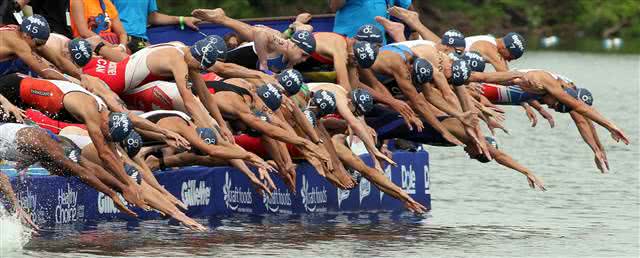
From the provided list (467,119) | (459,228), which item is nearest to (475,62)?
(467,119)

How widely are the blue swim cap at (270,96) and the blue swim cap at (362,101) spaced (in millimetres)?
1065

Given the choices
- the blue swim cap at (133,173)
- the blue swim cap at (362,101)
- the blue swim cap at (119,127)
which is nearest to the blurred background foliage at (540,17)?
the blue swim cap at (362,101)

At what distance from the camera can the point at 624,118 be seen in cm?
3569

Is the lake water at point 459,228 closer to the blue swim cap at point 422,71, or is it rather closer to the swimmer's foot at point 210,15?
the blue swim cap at point 422,71

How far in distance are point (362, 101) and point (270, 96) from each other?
1.24 metres

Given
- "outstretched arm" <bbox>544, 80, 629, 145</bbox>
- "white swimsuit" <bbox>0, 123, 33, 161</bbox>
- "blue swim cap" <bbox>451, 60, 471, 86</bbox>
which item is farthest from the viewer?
"outstretched arm" <bbox>544, 80, 629, 145</bbox>

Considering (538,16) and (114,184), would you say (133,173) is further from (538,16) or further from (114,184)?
(538,16)

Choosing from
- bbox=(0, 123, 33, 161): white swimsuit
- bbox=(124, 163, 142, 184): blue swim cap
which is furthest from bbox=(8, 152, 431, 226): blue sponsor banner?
bbox=(124, 163, 142, 184): blue swim cap

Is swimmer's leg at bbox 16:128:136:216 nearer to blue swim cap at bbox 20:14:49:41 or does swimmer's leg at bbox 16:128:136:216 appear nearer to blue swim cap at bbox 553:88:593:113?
blue swim cap at bbox 20:14:49:41

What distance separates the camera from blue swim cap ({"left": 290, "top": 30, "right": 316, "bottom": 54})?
1797 centimetres

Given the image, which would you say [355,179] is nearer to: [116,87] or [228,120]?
[228,120]

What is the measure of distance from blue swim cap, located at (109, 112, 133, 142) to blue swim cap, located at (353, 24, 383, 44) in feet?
13.6

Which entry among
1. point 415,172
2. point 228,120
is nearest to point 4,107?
point 228,120

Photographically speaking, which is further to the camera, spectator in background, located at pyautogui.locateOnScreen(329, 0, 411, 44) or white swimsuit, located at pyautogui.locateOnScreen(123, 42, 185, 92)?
spectator in background, located at pyautogui.locateOnScreen(329, 0, 411, 44)
